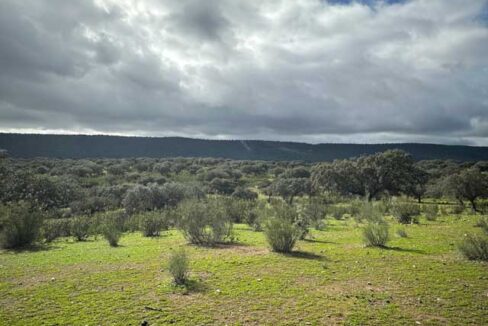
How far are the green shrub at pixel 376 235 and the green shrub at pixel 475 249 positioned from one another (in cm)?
360

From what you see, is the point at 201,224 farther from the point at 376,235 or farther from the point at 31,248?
the point at 31,248

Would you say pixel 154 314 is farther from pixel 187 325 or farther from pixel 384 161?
pixel 384 161

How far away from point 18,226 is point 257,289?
54.7 ft

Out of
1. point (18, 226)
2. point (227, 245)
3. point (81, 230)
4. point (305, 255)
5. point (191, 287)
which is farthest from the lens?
point (81, 230)

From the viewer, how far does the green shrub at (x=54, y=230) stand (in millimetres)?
23859

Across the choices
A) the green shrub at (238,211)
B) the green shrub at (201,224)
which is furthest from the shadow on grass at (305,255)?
the green shrub at (238,211)

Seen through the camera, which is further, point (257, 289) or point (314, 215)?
point (314, 215)

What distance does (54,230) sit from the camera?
25734 mm

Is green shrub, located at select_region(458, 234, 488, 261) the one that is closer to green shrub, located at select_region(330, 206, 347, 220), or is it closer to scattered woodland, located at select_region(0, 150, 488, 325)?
scattered woodland, located at select_region(0, 150, 488, 325)

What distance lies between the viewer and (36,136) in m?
167

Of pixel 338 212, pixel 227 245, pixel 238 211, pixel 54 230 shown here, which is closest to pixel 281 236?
pixel 227 245

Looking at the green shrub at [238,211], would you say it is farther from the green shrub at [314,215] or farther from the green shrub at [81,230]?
the green shrub at [81,230]

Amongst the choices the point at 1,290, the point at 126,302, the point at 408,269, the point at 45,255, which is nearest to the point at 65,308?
the point at 126,302

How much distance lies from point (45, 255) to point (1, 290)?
705 centimetres
